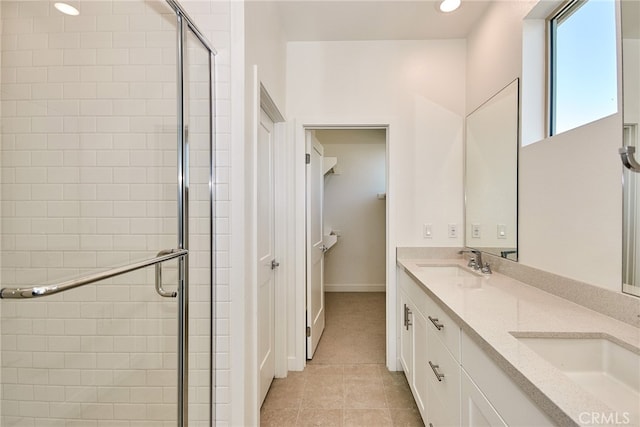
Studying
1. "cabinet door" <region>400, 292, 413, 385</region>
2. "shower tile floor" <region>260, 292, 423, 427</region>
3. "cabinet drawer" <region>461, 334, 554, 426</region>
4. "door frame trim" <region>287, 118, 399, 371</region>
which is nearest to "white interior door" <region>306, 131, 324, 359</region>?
"door frame trim" <region>287, 118, 399, 371</region>

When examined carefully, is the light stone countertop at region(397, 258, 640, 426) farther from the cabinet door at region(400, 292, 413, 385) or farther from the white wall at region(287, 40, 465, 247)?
the white wall at region(287, 40, 465, 247)

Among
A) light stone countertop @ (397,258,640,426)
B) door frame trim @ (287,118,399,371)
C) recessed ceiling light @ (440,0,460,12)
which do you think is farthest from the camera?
door frame trim @ (287,118,399,371)

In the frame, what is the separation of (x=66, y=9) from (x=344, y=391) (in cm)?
257

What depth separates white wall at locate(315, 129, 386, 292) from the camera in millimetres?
4648

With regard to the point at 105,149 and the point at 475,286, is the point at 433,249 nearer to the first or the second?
the point at 475,286

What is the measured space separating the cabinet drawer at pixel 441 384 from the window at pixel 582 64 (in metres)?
1.18

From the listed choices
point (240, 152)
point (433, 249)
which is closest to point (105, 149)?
point (240, 152)

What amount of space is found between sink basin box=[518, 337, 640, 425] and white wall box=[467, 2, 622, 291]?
31 cm

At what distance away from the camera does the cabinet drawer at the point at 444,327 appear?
46.6 inches

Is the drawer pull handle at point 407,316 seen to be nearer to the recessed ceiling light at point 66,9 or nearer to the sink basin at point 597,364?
the sink basin at point 597,364

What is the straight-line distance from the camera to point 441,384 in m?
1.35

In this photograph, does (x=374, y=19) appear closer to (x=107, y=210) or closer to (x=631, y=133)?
(x=631, y=133)

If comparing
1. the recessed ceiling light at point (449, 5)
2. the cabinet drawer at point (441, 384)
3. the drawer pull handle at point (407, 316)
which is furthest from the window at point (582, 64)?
the drawer pull handle at point (407, 316)

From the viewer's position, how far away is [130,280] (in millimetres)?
1299
